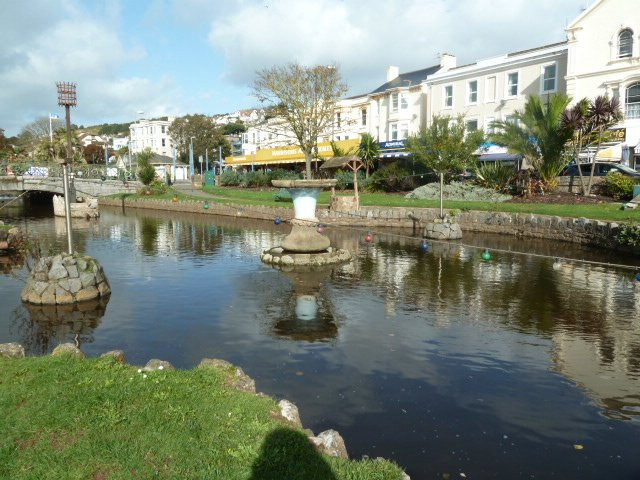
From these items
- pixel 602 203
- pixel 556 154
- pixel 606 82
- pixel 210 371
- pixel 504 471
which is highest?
pixel 606 82

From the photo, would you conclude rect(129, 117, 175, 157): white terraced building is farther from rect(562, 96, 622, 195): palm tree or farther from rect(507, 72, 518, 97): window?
rect(562, 96, 622, 195): palm tree

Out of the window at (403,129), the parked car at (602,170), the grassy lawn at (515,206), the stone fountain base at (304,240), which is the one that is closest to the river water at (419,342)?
the stone fountain base at (304,240)

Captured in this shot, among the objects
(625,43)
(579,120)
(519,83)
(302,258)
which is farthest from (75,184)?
(625,43)

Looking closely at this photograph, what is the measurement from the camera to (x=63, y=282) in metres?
13.8

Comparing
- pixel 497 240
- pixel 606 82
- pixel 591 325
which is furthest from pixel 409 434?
pixel 606 82

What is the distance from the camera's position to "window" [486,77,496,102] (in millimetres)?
43812

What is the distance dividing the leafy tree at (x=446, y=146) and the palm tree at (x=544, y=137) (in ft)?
10.7

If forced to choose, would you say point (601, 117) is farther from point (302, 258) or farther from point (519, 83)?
point (302, 258)

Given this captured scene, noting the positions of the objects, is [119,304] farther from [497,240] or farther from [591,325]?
[497,240]

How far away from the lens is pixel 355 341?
10.9 m

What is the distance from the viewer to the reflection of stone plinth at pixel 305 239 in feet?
61.2

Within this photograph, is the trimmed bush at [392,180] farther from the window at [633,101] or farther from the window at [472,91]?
the window at [633,101]

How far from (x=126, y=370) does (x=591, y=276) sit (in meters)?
15.1

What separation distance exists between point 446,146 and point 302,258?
2184cm
